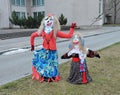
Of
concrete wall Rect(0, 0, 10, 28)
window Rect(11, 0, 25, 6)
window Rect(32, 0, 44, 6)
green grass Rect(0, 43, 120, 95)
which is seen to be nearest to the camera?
green grass Rect(0, 43, 120, 95)

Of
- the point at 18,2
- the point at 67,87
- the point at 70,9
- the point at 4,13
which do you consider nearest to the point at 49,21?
the point at 67,87

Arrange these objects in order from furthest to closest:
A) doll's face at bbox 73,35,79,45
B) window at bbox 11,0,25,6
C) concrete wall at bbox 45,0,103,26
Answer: window at bbox 11,0,25,6 → concrete wall at bbox 45,0,103,26 → doll's face at bbox 73,35,79,45

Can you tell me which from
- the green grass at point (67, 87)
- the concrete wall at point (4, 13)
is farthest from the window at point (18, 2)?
the green grass at point (67, 87)

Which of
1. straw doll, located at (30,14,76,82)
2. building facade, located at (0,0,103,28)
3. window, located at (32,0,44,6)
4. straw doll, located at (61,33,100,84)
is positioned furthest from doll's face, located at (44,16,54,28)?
window, located at (32,0,44,6)

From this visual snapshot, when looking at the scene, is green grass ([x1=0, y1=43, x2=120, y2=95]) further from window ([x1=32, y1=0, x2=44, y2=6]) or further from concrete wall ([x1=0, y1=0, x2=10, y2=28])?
window ([x1=32, y1=0, x2=44, y2=6])

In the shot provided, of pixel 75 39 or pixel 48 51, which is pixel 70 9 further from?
pixel 75 39

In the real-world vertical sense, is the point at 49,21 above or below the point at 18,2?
below

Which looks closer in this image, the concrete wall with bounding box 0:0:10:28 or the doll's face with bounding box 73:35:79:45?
the doll's face with bounding box 73:35:79:45

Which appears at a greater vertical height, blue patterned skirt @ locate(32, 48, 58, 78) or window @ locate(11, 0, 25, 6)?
window @ locate(11, 0, 25, 6)

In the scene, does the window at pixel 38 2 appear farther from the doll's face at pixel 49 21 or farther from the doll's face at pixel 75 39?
the doll's face at pixel 75 39

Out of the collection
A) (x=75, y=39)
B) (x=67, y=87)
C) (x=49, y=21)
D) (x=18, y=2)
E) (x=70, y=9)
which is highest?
(x=18, y=2)

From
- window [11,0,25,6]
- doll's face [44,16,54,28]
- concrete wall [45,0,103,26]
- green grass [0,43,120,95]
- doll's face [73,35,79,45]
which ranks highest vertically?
window [11,0,25,6]

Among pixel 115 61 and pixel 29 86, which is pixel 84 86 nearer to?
pixel 29 86

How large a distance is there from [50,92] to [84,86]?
0.88 m
